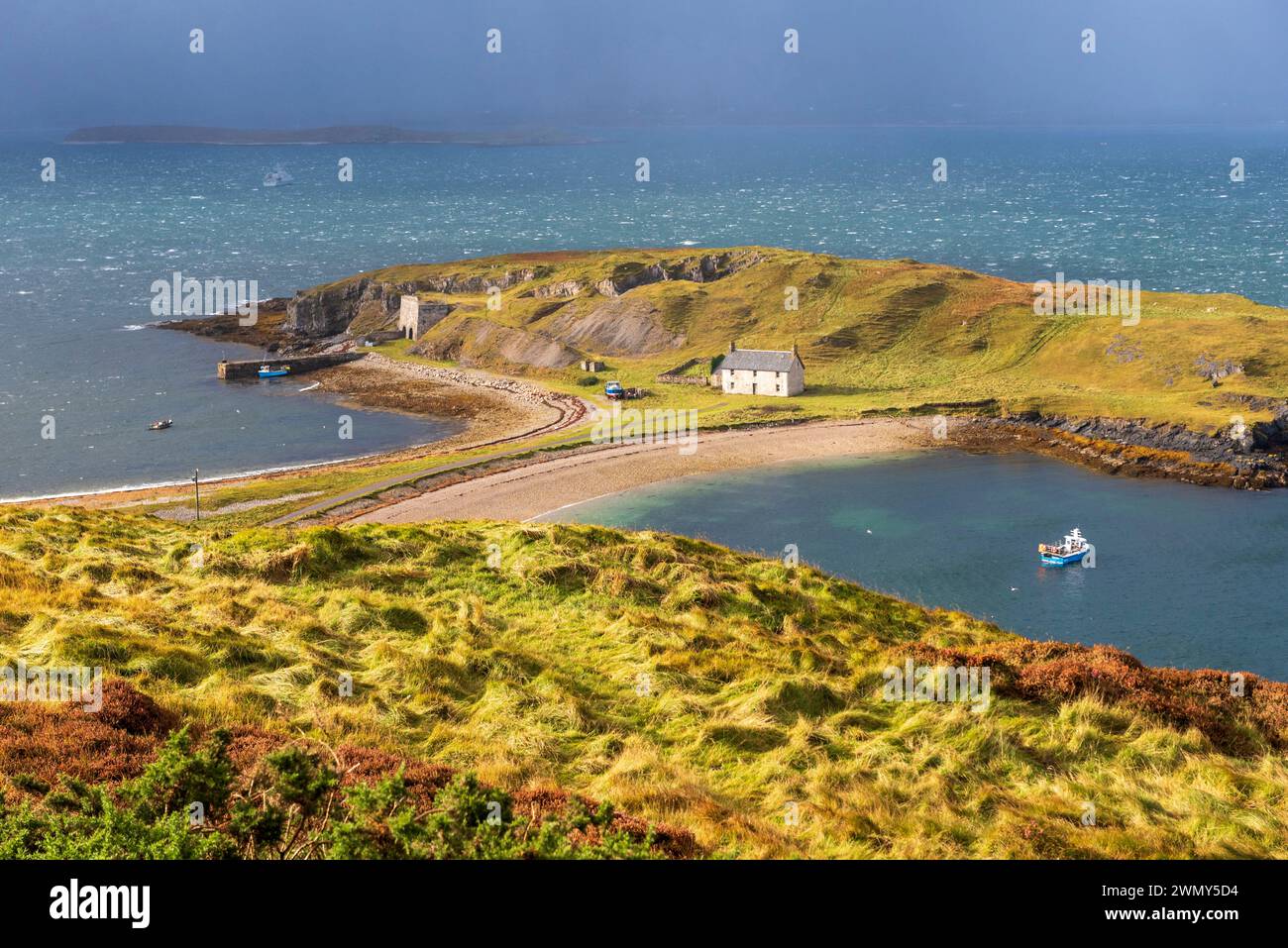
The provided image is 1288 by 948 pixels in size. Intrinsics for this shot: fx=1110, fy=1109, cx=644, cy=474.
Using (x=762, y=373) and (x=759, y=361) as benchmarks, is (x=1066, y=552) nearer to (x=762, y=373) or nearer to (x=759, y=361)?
(x=762, y=373)

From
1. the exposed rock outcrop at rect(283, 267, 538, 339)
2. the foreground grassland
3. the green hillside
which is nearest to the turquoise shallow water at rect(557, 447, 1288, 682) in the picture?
the green hillside

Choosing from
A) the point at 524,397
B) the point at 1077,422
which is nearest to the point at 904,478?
the point at 1077,422

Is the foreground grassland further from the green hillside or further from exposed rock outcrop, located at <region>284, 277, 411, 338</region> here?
exposed rock outcrop, located at <region>284, 277, 411, 338</region>

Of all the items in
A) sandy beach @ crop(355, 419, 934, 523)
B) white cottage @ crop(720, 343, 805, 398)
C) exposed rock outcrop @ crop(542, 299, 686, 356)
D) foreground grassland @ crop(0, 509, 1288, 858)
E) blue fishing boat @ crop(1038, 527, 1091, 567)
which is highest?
exposed rock outcrop @ crop(542, 299, 686, 356)

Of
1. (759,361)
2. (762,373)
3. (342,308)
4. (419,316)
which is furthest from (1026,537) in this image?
(342,308)

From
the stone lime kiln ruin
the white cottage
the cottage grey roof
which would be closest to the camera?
the white cottage

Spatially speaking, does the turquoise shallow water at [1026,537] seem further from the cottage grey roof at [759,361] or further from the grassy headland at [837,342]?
the cottage grey roof at [759,361]
